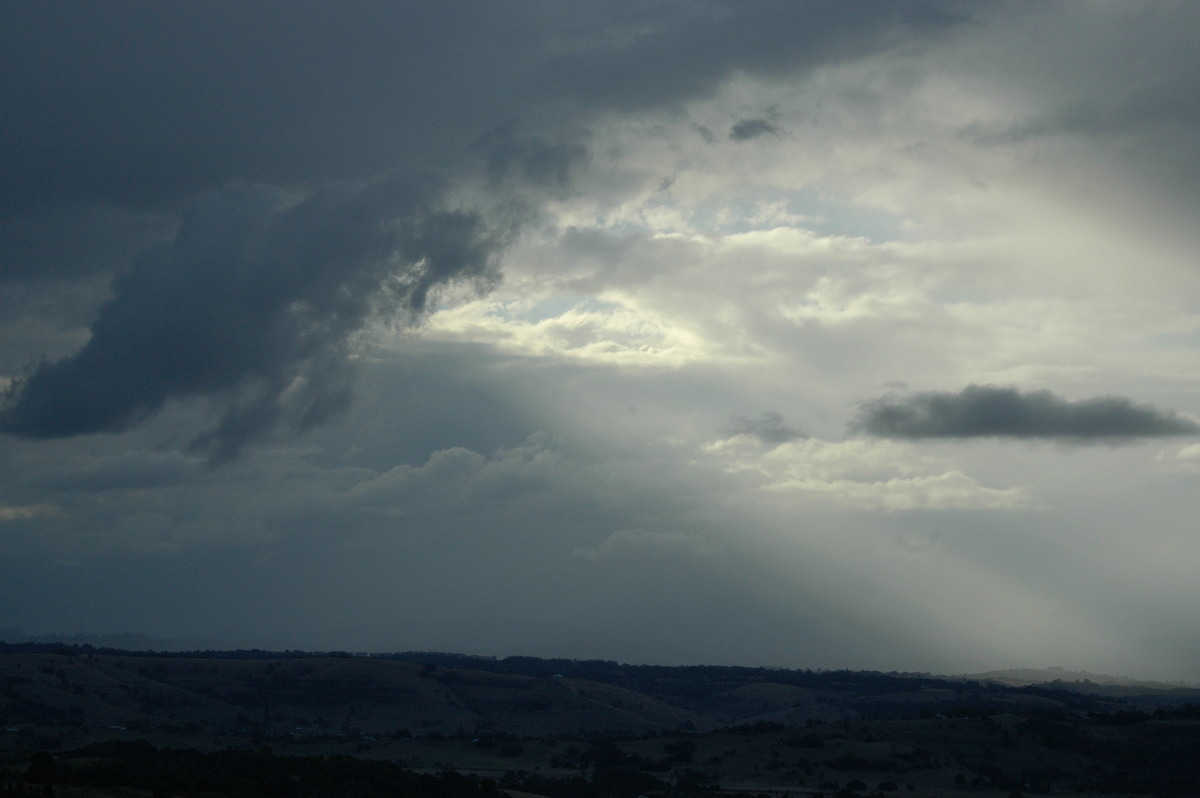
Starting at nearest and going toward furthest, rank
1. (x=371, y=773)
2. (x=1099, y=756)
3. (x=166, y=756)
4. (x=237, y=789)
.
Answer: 1. (x=237, y=789)
2. (x=371, y=773)
3. (x=166, y=756)
4. (x=1099, y=756)

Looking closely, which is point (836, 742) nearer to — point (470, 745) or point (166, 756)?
point (470, 745)

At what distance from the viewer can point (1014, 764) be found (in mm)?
133000

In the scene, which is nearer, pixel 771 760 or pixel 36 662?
pixel 771 760

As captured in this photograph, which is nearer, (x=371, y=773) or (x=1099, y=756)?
(x=371, y=773)

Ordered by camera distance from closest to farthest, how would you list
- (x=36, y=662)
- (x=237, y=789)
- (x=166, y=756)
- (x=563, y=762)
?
(x=237, y=789) < (x=166, y=756) < (x=563, y=762) < (x=36, y=662)

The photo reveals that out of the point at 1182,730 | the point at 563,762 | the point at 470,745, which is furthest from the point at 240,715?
the point at 1182,730

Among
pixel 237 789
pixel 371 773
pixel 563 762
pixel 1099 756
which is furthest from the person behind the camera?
pixel 563 762

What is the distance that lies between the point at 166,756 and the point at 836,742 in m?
91.2

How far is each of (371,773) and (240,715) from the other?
426 feet

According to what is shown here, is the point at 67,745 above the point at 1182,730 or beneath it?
beneath

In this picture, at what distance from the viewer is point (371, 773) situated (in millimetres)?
82062

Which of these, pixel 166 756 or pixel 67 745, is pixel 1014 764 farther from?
pixel 67 745

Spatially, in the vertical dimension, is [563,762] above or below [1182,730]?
below

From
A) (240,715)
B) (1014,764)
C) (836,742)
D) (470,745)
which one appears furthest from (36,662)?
(1014,764)
